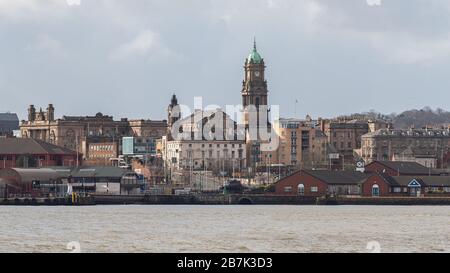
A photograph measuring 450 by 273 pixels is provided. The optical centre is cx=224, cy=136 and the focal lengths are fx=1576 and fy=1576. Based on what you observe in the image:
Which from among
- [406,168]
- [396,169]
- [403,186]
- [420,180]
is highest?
[406,168]

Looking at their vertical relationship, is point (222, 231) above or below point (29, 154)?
below

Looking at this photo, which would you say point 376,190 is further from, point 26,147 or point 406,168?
point 26,147

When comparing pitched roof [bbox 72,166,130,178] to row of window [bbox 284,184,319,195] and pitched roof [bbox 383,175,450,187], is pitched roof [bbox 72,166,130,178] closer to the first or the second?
row of window [bbox 284,184,319,195]

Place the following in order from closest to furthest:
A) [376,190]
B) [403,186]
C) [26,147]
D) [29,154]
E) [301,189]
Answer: [301,189]
[376,190]
[403,186]
[29,154]
[26,147]

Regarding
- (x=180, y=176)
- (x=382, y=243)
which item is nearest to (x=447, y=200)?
(x=180, y=176)

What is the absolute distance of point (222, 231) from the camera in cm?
7600

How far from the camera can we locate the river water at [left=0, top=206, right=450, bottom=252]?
6388 centimetres

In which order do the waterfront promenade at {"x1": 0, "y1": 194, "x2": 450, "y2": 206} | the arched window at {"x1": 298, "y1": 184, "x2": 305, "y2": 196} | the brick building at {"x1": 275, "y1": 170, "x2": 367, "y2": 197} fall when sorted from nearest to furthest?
the waterfront promenade at {"x1": 0, "y1": 194, "x2": 450, "y2": 206} < the arched window at {"x1": 298, "y1": 184, "x2": 305, "y2": 196} < the brick building at {"x1": 275, "y1": 170, "x2": 367, "y2": 197}

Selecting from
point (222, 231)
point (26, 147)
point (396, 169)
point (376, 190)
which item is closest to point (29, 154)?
point (26, 147)

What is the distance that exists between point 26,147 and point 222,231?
87.5m

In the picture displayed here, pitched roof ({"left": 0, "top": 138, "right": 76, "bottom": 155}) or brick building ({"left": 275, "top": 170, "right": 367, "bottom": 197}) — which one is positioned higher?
pitched roof ({"left": 0, "top": 138, "right": 76, "bottom": 155})

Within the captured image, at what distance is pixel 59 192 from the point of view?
13562 centimetres

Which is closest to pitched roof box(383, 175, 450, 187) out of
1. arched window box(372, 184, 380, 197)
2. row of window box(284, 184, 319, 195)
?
arched window box(372, 184, 380, 197)

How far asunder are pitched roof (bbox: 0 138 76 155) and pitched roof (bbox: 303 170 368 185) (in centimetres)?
3503
